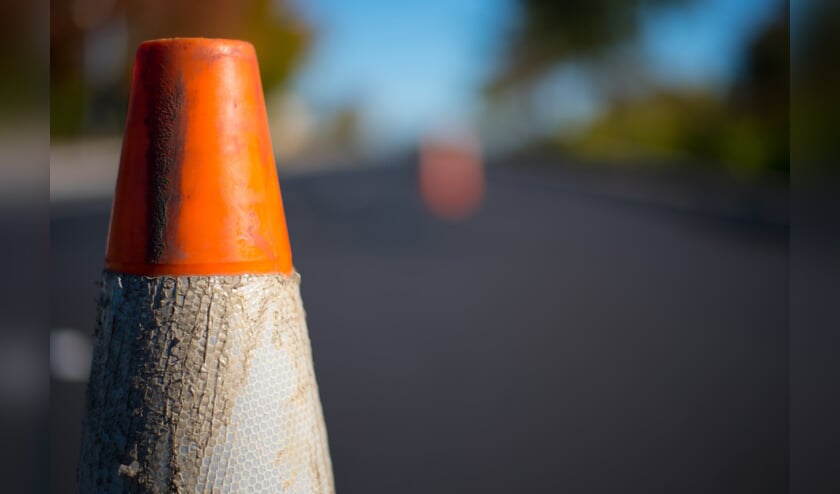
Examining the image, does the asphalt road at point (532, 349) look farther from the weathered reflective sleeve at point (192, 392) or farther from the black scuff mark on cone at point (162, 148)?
the black scuff mark on cone at point (162, 148)

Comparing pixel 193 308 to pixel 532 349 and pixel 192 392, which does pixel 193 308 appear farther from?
pixel 532 349

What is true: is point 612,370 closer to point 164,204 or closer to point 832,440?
point 832,440

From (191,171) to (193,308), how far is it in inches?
15.3

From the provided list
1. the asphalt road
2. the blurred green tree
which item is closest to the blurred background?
the asphalt road

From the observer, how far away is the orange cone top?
2477 mm

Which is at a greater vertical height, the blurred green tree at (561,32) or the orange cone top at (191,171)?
the blurred green tree at (561,32)

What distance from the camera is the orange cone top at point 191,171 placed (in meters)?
2.48

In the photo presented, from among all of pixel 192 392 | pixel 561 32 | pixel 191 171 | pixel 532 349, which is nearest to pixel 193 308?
pixel 192 392

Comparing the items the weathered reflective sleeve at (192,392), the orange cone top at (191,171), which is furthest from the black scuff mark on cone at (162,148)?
the weathered reflective sleeve at (192,392)

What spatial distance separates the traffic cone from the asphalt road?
9.09 ft

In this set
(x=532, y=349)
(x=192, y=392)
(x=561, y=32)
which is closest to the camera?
(x=192, y=392)

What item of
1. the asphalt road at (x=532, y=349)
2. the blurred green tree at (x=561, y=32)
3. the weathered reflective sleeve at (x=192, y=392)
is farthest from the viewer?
the blurred green tree at (x=561, y=32)

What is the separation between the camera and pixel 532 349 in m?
8.16

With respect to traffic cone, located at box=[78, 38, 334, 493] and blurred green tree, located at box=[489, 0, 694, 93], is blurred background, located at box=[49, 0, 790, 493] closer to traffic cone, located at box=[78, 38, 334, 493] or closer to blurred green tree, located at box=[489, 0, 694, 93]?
traffic cone, located at box=[78, 38, 334, 493]
